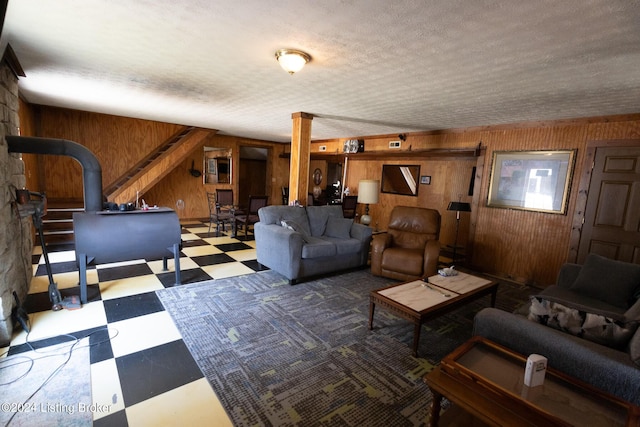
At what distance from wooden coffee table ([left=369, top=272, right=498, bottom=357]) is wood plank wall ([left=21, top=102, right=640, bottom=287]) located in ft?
6.12

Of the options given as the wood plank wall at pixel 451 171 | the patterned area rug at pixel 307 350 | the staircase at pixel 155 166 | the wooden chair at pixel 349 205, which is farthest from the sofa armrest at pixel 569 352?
the staircase at pixel 155 166

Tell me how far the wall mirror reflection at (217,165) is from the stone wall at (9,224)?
4.55 meters

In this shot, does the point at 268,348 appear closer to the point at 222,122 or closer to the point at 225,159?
the point at 222,122

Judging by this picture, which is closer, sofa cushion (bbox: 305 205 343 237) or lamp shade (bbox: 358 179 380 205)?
sofa cushion (bbox: 305 205 343 237)

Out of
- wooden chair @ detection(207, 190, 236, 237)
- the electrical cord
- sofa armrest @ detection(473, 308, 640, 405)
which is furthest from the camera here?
wooden chair @ detection(207, 190, 236, 237)

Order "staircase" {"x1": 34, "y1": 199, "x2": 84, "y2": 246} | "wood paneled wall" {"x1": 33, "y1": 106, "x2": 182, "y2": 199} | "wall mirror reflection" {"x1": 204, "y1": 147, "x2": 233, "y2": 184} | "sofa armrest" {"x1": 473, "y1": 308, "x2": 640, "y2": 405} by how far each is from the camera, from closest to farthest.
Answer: "sofa armrest" {"x1": 473, "y1": 308, "x2": 640, "y2": 405}
"staircase" {"x1": 34, "y1": 199, "x2": 84, "y2": 246}
"wood paneled wall" {"x1": 33, "y1": 106, "x2": 182, "y2": 199}
"wall mirror reflection" {"x1": 204, "y1": 147, "x2": 233, "y2": 184}

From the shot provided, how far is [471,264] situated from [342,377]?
3.72m

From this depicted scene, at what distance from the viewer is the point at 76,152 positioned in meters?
2.85

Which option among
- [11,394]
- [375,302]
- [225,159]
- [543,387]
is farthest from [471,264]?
[225,159]

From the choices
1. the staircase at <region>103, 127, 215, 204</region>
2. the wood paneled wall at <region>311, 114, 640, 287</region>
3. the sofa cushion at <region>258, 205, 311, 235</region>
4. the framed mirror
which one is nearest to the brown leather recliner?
the sofa cushion at <region>258, 205, 311, 235</region>

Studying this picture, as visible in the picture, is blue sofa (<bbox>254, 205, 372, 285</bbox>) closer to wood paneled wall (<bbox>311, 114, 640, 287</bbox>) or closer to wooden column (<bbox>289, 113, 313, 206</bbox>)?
wooden column (<bbox>289, 113, 313, 206</bbox>)

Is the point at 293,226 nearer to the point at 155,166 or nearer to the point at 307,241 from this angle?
the point at 307,241

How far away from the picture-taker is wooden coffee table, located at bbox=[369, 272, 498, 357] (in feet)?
7.39

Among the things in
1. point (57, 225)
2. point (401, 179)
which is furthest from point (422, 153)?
point (57, 225)
